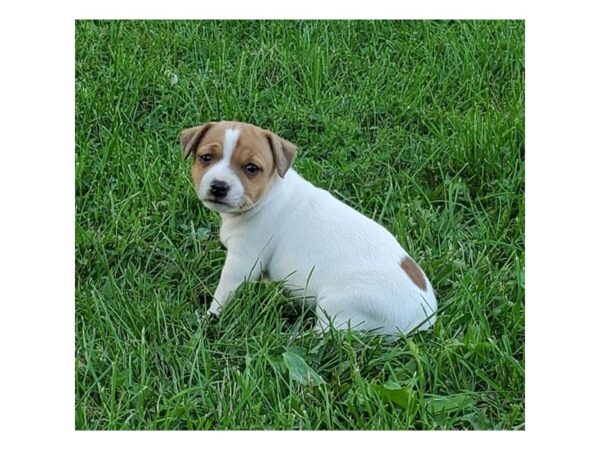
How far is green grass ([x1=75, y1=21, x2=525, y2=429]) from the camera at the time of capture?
11.4 ft

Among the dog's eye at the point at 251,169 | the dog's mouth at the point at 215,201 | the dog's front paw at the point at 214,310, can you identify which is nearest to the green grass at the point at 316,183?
the dog's front paw at the point at 214,310

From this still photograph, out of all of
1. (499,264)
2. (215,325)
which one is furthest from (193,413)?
(499,264)

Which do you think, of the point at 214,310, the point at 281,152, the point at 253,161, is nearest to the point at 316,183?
the point at 281,152

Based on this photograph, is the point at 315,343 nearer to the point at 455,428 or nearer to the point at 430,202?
the point at 455,428

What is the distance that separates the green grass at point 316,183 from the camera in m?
3.46

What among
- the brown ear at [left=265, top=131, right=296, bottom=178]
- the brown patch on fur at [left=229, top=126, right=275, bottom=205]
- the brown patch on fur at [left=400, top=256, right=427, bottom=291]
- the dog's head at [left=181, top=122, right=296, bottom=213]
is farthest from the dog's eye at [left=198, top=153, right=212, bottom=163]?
the brown patch on fur at [left=400, top=256, right=427, bottom=291]

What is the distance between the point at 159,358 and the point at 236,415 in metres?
0.46

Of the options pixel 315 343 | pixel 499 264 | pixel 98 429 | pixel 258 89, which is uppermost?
pixel 258 89

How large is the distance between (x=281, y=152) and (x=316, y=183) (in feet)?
2.58

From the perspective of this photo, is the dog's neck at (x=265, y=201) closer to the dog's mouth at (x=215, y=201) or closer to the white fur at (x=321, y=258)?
the white fur at (x=321, y=258)

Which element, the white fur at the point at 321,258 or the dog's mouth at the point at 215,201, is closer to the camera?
the dog's mouth at the point at 215,201

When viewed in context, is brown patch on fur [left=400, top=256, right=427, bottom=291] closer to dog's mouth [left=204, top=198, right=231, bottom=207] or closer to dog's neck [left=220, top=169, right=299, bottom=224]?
dog's neck [left=220, top=169, right=299, bottom=224]

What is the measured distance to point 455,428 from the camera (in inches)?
134

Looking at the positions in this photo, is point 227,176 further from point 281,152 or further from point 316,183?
point 316,183
